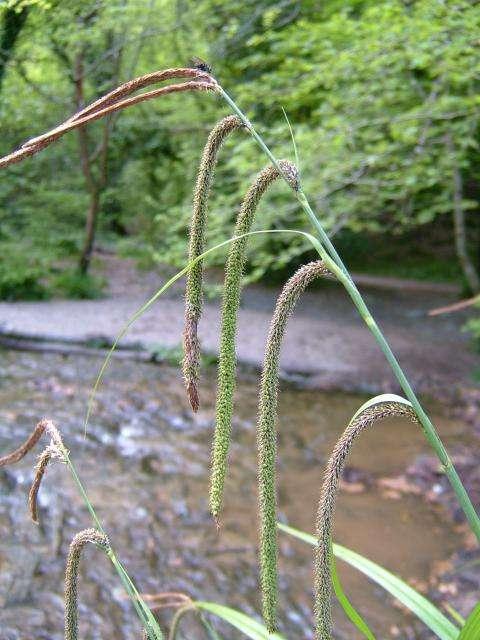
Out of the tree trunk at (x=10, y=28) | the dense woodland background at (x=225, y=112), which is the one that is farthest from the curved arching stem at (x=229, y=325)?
the tree trunk at (x=10, y=28)

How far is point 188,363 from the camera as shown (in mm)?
759

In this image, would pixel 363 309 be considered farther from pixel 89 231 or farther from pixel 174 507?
pixel 89 231

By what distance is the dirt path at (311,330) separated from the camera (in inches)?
313

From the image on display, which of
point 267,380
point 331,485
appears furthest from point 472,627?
point 267,380

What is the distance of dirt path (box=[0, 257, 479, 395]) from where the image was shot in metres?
7.95

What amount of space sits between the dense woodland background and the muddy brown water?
1468 mm

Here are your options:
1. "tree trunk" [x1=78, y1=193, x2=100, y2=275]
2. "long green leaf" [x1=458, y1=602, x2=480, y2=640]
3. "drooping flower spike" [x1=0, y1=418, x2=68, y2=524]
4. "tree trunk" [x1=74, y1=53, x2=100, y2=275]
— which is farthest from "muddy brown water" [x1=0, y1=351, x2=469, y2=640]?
"tree trunk" [x1=78, y1=193, x2=100, y2=275]

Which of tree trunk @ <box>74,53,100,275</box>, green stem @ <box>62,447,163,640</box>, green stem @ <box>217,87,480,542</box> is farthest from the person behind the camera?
tree trunk @ <box>74,53,100,275</box>

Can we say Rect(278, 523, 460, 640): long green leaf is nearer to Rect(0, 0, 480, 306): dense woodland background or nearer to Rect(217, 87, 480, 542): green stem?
Rect(217, 87, 480, 542): green stem

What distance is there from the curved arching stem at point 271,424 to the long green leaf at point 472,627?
21cm

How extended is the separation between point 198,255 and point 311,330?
933 centimetres

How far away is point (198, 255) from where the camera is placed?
774 millimetres

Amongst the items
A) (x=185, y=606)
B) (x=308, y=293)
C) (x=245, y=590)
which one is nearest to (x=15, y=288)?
(x=308, y=293)

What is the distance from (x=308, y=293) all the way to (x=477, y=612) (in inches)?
480
